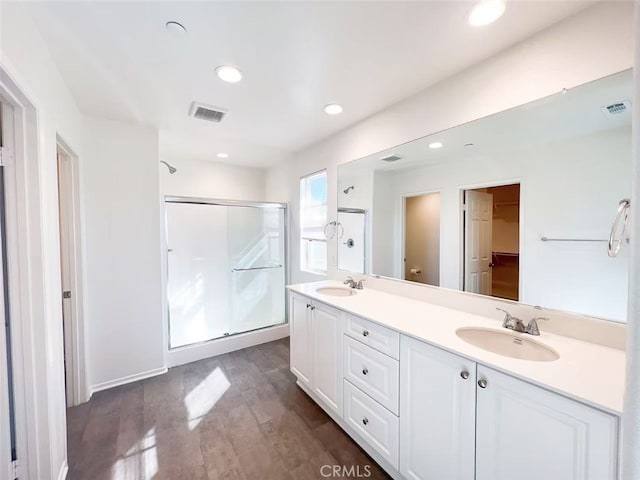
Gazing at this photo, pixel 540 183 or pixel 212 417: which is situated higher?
pixel 540 183

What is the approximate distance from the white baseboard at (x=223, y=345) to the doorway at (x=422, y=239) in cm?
208

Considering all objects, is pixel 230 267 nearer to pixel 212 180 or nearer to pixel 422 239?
pixel 212 180

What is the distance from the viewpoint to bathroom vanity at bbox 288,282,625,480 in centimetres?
88

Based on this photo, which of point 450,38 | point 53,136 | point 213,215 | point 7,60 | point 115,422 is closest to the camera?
point 7,60

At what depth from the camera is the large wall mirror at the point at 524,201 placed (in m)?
1.21

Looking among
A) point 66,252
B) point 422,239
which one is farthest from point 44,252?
point 422,239

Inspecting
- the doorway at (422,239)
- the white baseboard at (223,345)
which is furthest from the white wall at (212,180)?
the doorway at (422,239)

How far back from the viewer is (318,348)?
2.07m

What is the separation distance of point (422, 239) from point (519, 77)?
111 centimetres

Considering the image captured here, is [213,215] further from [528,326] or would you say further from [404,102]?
[528,326]

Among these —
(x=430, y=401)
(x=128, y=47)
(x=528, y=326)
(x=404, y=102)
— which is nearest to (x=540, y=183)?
(x=528, y=326)

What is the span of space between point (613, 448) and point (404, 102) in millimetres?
2071

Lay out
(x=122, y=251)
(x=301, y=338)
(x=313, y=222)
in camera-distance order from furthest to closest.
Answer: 1. (x=313, y=222)
2. (x=122, y=251)
3. (x=301, y=338)

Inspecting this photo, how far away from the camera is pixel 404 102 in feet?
6.61
